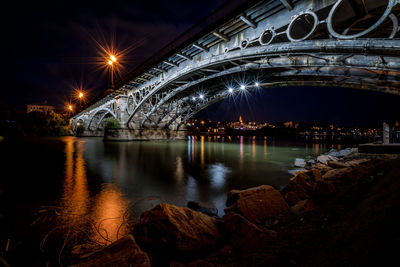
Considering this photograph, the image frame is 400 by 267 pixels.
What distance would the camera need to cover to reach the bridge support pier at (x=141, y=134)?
26898mm

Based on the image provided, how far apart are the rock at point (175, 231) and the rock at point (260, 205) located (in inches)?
30.0

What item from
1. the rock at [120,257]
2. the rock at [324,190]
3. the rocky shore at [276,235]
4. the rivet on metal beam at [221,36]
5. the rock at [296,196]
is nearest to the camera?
the rocky shore at [276,235]

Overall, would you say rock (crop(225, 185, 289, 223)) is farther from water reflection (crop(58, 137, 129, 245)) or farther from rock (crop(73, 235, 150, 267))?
water reflection (crop(58, 137, 129, 245))

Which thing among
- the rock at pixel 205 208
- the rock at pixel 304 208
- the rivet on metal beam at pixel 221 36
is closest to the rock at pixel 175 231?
the rock at pixel 205 208

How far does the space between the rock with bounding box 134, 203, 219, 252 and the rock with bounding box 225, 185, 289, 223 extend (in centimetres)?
76

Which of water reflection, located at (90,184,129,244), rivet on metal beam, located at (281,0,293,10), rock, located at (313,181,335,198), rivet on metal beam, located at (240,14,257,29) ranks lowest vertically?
water reflection, located at (90,184,129,244)

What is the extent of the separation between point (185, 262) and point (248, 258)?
2.57 feet

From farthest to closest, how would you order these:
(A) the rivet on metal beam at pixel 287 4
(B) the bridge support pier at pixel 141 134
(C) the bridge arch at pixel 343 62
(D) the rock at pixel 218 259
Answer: (B) the bridge support pier at pixel 141 134 → (A) the rivet on metal beam at pixel 287 4 → (C) the bridge arch at pixel 343 62 → (D) the rock at pixel 218 259

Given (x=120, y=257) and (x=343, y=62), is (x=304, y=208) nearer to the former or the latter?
(x=120, y=257)

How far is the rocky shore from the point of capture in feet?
4.79

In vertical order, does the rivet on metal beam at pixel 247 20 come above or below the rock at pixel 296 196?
above

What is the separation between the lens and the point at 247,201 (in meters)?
3.13

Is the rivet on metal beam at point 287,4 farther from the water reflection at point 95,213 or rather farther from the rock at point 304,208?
the water reflection at point 95,213

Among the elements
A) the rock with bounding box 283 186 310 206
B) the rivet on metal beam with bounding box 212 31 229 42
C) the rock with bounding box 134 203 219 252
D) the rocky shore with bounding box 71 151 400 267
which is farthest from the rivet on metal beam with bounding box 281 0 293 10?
the rock with bounding box 134 203 219 252
